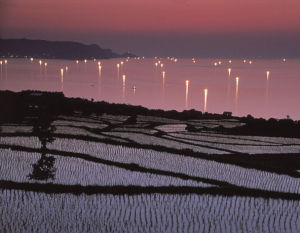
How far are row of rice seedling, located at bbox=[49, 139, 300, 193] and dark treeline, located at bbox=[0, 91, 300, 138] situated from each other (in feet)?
24.8

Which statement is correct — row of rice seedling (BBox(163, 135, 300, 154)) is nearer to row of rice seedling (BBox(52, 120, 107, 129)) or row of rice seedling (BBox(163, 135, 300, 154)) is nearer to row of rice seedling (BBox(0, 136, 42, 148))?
row of rice seedling (BBox(52, 120, 107, 129))

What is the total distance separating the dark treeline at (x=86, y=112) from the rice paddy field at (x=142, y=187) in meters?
5.31

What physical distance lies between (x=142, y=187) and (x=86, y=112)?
18.0 meters

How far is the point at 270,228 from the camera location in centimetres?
821

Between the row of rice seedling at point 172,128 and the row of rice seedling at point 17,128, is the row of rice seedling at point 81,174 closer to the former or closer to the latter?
the row of rice seedling at point 17,128

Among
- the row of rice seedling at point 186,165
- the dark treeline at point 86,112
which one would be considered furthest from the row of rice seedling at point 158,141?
the dark treeline at point 86,112

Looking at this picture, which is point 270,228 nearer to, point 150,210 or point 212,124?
point 150,210

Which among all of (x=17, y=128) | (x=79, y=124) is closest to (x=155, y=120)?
(x=79, y=124)

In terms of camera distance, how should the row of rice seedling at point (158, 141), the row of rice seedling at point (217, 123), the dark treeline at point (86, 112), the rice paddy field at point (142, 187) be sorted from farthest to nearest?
the row of rice seedling at point (217, 123) < the dark treeline at point (86, 112) < the row of rice seedling at point (158, 141) < the rice paddy field at point (142, 187)

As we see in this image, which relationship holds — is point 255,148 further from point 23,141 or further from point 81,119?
point 81,119

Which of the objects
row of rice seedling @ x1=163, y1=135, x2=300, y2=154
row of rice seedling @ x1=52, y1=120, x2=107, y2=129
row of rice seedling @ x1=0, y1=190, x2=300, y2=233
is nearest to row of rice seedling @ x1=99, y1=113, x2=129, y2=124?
row of rice seedling @ x1=52, y1=120, x2=107, y2=129

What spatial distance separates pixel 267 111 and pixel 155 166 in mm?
33260

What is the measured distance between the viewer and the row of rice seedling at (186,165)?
11805mm

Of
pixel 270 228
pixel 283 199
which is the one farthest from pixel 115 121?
pixel 270 228
